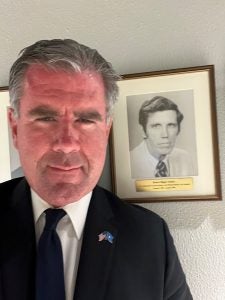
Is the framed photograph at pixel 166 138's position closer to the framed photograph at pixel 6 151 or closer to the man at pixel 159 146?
the man at pixel 159 146

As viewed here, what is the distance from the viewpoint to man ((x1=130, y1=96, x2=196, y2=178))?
92 centimetres

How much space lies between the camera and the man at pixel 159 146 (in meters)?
0.92

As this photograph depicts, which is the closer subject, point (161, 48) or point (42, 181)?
point (42, 181)

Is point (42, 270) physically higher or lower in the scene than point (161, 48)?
lower

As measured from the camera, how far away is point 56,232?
774 mm

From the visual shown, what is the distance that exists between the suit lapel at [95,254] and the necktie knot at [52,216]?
0.07 metres

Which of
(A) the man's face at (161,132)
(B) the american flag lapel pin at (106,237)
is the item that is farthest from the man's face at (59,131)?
(A) the man's face at (161,132)

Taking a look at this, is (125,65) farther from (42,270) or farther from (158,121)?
(42,270)

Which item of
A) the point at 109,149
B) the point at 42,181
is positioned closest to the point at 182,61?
the point at 109,149

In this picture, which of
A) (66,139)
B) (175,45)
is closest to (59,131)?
(66,139)

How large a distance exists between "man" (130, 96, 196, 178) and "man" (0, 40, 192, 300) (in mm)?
155

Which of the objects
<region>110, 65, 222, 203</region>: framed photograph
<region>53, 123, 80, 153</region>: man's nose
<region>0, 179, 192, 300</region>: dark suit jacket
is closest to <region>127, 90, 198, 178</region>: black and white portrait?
<region>110, 65, 222, 203</region>: framed photograph

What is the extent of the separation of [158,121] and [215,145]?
0.50ft

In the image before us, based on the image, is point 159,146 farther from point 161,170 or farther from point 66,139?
point 66,139
